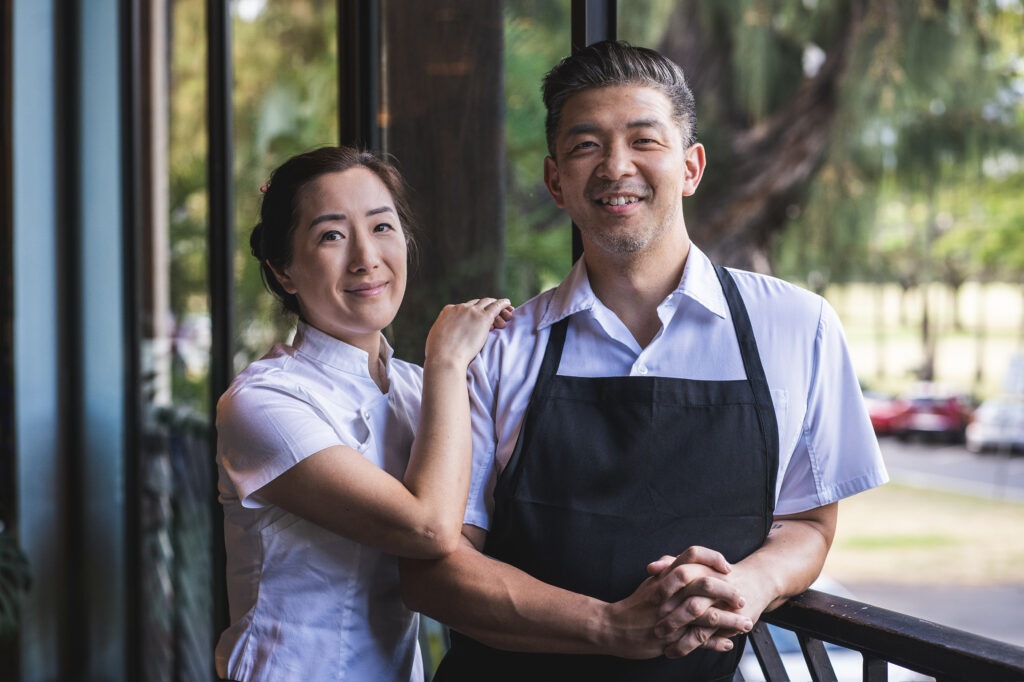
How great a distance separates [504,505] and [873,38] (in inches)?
240

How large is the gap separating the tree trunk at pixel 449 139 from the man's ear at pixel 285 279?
527mm

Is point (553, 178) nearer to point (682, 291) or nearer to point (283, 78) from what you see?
point (682, 291)

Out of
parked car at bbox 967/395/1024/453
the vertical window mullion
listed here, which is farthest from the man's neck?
parked car at bbox 967/395/1024/453

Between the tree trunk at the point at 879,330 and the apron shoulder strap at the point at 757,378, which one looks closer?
the apron shoulder strap at the point at 757,378

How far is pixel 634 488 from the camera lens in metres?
1.25

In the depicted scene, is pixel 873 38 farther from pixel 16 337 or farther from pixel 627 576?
pixel 627 576

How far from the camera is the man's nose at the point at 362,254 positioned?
137cm

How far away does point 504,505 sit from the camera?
51.3 inches

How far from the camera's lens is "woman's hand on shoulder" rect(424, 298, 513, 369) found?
51.9 inches

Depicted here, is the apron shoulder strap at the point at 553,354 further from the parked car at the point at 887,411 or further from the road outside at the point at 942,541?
the parked car at the point at 887,411

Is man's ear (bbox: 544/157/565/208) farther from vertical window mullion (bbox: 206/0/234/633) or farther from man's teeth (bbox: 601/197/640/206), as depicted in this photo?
vertical window mullion (bbox: 206/0/234/633)

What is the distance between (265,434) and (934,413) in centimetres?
1302

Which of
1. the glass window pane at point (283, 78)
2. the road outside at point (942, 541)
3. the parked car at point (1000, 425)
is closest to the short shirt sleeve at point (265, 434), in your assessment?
the glass window pane at point (283, 78)

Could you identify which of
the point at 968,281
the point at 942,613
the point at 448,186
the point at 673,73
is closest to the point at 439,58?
the point at 448,186
